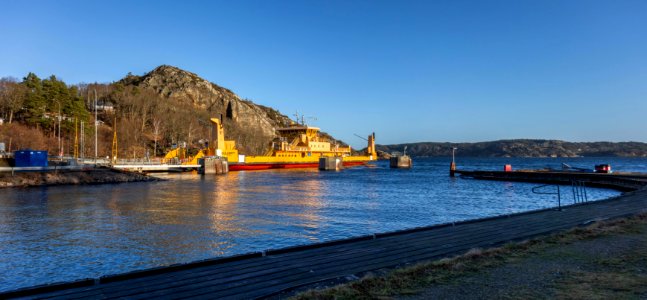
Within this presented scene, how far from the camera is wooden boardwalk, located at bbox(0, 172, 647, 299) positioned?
21.2ft

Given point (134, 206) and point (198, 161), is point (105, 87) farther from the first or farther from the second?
point (134, 206)

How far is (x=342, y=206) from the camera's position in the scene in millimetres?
26328

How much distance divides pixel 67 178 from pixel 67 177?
240 mm

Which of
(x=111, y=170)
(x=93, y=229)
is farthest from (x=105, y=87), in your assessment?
(x=93, y=229)

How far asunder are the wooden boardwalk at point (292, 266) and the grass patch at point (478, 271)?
56 centimetres

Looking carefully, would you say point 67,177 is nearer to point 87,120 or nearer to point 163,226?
point 163,226

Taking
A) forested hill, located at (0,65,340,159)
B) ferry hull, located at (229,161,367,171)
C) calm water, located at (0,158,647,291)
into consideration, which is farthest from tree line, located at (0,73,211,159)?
calm water, located at (0,158,647,291)

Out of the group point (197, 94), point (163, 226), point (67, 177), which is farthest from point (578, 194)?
point (197, 94)

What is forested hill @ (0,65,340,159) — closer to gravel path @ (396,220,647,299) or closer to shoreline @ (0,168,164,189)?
shoreline @ (0,168,164,189)

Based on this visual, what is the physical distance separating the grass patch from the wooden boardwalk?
557 mm

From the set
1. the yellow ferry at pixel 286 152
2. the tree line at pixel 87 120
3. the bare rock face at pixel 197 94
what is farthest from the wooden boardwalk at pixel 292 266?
the bare rock face at pixel 197 94

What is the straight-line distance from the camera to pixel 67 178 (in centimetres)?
4434

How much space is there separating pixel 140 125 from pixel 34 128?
31984 millimetres

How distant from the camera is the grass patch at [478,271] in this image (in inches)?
241
